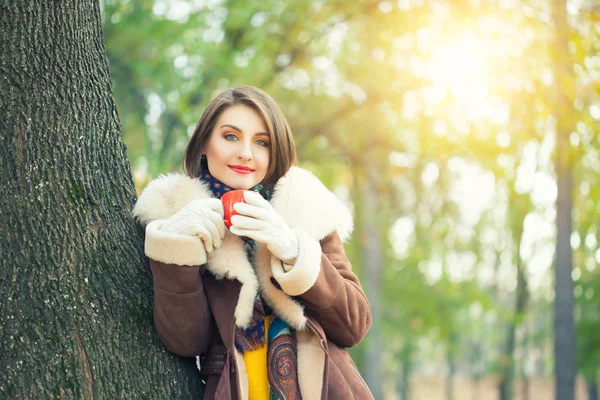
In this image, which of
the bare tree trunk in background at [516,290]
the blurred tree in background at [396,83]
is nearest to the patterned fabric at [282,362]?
the blurred tree in background at [396,83]

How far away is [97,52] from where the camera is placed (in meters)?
2.61

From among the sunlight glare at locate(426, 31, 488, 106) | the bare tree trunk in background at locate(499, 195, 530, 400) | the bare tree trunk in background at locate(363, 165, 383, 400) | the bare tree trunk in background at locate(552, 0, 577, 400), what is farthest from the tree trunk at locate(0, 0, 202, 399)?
the bare tree trunk in background at locate(499, 195, 530, 400)

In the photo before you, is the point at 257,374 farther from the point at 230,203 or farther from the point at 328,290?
the point at 230,203

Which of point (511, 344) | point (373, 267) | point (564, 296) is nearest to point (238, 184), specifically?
point (564, 296)

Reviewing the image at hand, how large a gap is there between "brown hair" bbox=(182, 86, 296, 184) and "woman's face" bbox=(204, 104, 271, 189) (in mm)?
28

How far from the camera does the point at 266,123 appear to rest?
9.20ft

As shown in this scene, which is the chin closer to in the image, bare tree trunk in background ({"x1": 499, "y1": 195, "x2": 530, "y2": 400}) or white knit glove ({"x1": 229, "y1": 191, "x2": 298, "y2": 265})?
white knit glove ({"x1": 229, "y1": 191, "x2": 298, "y2": 265})

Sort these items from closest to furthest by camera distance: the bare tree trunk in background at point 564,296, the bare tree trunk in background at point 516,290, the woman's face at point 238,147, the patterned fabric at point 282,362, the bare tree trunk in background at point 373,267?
the patterned fabric at point 282,362 < the woman's face at point 238,147 < the bare tree trunk in background at point 564,296 < the bare tree trunk in background at point 373,267 < the bare tree trunk in background at point 516,290

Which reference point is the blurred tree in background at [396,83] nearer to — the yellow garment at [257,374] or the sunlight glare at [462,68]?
the sunlight glare at [462,68]

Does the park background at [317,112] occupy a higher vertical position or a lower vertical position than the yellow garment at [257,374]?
higher

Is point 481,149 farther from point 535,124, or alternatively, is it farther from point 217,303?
point 217,303

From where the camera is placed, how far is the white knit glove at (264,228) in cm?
240

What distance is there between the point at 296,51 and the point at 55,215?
8.06 metres

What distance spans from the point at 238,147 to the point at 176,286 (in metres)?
0.66
